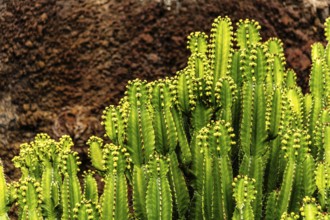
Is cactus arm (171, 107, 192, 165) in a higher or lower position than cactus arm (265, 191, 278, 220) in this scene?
higher

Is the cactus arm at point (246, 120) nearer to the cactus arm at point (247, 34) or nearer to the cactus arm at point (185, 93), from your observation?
the cactus arm at point (185, 93)

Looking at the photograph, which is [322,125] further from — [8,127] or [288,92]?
[8,127]

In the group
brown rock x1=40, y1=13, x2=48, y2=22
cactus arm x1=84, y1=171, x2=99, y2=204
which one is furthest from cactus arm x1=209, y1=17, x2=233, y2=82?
brown rock x1=40, y1=13, x2=48, y2=22

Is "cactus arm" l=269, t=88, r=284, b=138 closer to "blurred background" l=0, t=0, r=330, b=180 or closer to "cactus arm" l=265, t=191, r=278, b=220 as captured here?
"cactus arm" l=265, t=191, r=278, b=220

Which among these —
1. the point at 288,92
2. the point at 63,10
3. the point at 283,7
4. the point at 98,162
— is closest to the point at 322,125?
the point at 288,92

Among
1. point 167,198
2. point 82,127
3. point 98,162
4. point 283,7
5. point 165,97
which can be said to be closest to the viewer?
point 167,198

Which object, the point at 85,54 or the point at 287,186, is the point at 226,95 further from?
the point at 85,54
